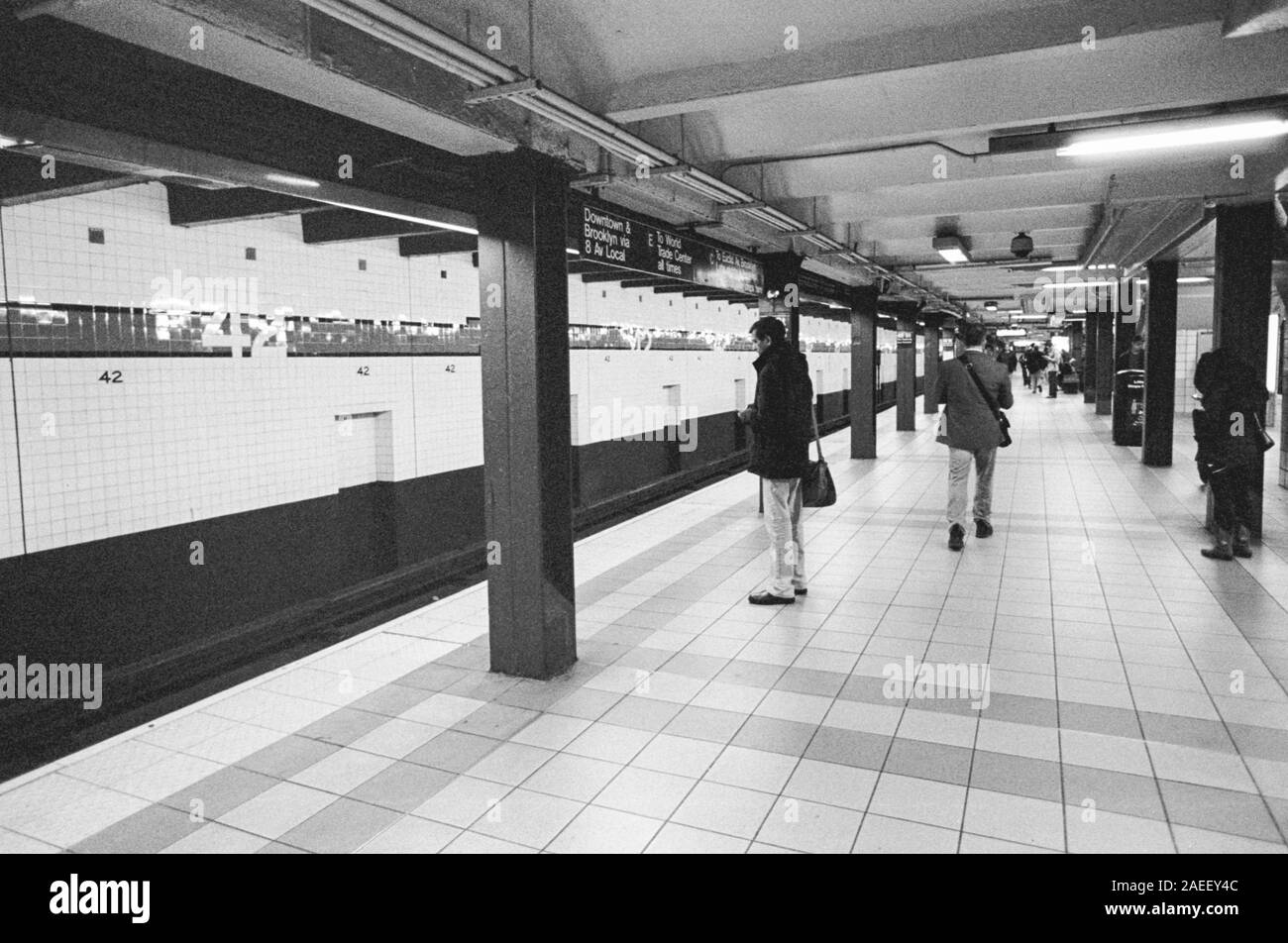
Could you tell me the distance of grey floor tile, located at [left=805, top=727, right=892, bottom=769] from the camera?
3.59 m

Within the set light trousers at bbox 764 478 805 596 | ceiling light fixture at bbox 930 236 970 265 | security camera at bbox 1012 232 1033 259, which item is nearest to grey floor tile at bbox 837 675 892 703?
light trousers at bbox 764 478 805 596

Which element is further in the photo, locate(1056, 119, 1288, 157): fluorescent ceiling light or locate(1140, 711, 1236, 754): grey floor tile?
locate(1056, 119, 1288, 157): fluorescent ceiling light

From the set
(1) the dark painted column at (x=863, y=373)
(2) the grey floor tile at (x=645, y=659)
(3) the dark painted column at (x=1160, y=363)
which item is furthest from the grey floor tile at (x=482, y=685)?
(3) the dark painted column at (x=1160, y=363)

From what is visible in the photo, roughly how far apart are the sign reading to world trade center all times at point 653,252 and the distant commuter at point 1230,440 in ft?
13.4

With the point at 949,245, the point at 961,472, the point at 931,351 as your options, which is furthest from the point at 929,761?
the point at 931,351

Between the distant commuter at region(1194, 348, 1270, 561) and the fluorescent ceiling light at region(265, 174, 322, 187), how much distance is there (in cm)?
685

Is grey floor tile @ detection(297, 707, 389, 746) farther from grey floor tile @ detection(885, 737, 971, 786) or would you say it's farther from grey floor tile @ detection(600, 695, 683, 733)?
grey floor tile @ detection(885, 737, 971, 786)

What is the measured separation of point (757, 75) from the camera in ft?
13.7

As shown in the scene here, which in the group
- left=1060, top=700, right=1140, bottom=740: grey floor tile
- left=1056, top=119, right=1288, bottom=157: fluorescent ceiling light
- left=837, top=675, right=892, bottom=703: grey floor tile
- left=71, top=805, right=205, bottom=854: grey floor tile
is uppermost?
left=1056, top=119, right=1288, bottom=157: fluorescent ceiling light

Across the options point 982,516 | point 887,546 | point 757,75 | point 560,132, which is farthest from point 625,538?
point 757,75

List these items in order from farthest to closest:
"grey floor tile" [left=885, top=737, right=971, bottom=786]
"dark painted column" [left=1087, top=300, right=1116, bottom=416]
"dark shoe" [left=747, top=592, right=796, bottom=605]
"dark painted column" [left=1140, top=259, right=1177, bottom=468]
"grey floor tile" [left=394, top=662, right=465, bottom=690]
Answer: "dark painted column" [left=1087, top=300, right=1116, bottom=416] < "dark painted column" [left=1140, top=259, right=1177, bottom=468] < "dark shoe" [left=747, top=592, right=796, bottom=605] < "grey floor tile" [left=394, top=662, right=465, bottom=690] < "grey floor tile" [left=885, top=737, right=971, bottom=786]

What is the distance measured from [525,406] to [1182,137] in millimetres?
4140
